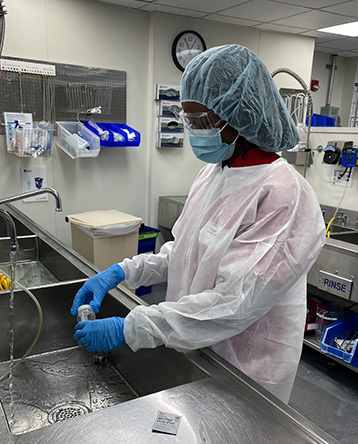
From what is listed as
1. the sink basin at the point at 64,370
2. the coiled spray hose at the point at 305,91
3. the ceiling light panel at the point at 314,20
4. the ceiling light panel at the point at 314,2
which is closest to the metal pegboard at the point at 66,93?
the coiled spray hose at the point at 305,91

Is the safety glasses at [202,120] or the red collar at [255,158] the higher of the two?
the safety glasses at [202,120]

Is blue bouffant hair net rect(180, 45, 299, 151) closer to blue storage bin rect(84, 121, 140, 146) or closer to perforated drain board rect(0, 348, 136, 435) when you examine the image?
perforated drain board rect(0, 348, 136, 435)

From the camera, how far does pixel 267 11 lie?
318 centimetres

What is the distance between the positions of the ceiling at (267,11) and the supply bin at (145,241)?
71.0 inches

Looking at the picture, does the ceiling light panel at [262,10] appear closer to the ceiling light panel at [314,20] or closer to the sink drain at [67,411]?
the ceiling light panel at [314,20]

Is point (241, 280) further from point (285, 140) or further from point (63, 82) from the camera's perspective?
point (63, 82)

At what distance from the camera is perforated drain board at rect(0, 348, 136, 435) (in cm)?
109

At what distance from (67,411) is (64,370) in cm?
19

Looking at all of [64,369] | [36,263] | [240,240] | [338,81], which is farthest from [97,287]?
[338,81]

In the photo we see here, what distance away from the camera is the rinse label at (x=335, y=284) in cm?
216

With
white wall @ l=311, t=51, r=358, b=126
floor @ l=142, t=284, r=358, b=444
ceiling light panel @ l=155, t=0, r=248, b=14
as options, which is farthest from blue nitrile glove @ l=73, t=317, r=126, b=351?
white wall @ l=311, t=51, r=358, b=126

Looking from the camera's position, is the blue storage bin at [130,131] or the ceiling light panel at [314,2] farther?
the blue storage bin at [130,131]

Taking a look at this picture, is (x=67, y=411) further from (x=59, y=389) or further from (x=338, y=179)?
Result: (x=338, y=179)

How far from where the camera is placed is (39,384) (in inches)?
47.6
